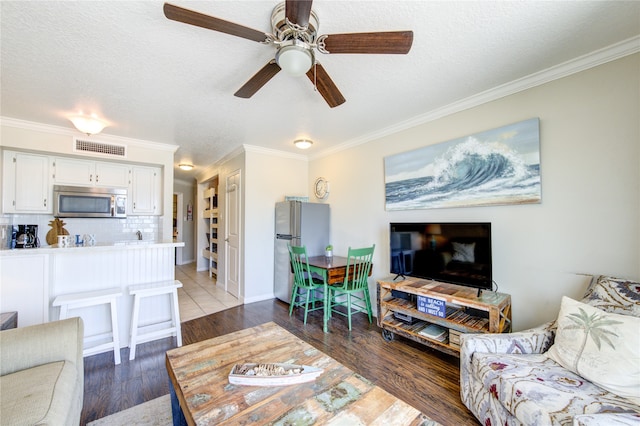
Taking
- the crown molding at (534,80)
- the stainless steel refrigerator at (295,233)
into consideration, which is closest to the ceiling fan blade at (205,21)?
the crown molding at (534,80)

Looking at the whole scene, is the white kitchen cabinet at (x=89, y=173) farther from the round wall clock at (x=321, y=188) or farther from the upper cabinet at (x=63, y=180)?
the round wall clock at (x=321, y=188)

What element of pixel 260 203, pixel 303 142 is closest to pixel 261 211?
pixel 260 203

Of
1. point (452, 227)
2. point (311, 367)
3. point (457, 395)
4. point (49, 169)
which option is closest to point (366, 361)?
point (457, 395)

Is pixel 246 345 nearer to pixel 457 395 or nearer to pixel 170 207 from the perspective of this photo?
pixel 457 395

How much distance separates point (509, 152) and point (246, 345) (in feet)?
8.57

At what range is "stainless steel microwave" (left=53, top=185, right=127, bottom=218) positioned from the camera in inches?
133

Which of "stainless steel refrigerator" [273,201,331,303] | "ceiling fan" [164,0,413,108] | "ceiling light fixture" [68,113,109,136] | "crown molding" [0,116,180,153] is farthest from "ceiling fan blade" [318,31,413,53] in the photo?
"crown molding" [0,116,180,153]

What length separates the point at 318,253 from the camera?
4.06 m

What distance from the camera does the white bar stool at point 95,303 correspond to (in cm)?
225

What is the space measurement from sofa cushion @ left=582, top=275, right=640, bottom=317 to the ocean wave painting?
A: 73 cm

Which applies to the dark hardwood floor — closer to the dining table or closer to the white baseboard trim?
the dining table

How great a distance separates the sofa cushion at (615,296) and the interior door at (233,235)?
3.97 m

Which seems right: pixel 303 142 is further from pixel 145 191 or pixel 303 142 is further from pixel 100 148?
pixel 100 148

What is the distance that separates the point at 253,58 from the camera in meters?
1.91
